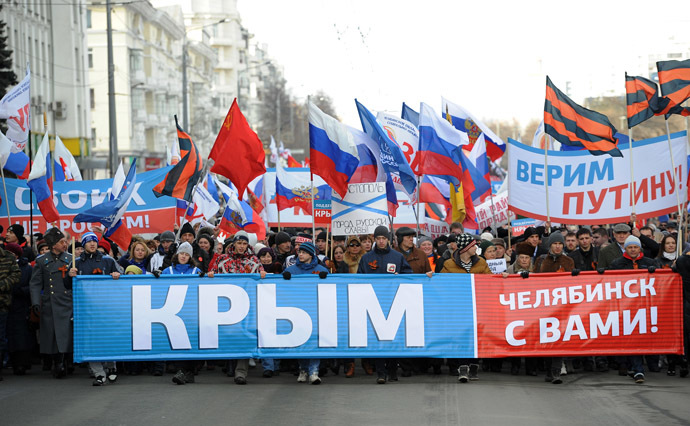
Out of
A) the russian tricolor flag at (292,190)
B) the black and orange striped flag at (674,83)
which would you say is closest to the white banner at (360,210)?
the black and orange striped flag at (674,83)

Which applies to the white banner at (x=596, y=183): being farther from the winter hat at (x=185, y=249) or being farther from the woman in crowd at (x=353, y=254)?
the winter hat at (x=185, y=249)

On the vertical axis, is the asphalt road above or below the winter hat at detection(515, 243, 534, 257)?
below

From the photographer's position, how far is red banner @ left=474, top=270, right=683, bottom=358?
11.3 meters

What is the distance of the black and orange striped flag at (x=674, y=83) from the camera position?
530 inches

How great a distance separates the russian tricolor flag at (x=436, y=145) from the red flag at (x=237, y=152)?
2.21 m

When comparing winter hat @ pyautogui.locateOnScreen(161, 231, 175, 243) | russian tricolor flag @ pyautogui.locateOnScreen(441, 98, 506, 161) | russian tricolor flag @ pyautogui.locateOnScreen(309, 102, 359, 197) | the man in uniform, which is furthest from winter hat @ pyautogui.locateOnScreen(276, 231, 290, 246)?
russian tricolor flag @ pyautogui.locateOnScreen(441, 98, 506, 161)

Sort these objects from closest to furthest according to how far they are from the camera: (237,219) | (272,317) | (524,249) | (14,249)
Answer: (272,317) < (524,249) < (14,249) < (237,219)

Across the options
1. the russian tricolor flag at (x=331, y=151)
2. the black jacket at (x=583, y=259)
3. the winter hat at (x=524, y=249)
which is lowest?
the black jacket at (x=583, y=259)

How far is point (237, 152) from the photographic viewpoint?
14.6 m

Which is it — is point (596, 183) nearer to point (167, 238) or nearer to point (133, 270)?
point (167, 238)

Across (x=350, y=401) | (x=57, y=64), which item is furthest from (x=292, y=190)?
Answer: (x=57, y=64)

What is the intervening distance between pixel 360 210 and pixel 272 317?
251cm

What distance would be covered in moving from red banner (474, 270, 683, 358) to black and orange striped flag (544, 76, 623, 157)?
3.25 meters

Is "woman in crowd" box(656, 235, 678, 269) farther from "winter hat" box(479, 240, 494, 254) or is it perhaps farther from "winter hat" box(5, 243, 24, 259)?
"winter hat" box(5, 243, 24, 259)
